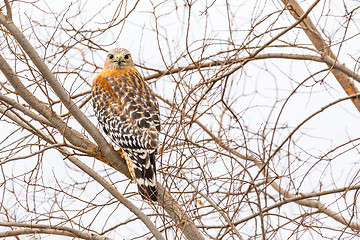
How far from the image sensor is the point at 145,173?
584 centimetres

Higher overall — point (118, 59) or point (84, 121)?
point (118, 59)

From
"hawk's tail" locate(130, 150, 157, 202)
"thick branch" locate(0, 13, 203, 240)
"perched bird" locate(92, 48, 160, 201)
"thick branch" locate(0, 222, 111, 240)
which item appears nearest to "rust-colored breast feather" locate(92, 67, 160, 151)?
"perched bird" locate(92, 48, 160, 201)

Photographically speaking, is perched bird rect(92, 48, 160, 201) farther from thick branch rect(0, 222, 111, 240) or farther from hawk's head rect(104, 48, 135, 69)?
thick branch rect(0, 222, 111, 240)

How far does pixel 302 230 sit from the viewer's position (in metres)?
5.21

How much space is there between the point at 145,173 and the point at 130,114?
95 centimetres

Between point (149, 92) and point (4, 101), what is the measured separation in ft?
7.17

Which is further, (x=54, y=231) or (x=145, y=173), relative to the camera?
(x=145, y=173)

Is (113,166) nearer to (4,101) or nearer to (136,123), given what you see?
(136,123)

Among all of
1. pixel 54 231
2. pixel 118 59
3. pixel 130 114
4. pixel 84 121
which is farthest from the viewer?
pixel 118 59

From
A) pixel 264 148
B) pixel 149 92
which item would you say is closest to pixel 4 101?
pixel 149 92

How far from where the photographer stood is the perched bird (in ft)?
19.5

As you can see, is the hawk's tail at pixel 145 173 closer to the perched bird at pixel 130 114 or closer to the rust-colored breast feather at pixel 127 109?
the perched bird at pixel 130 114

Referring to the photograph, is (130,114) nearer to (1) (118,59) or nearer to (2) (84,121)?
(2) (84,121)

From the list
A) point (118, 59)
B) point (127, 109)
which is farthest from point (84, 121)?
point (118, 59)
